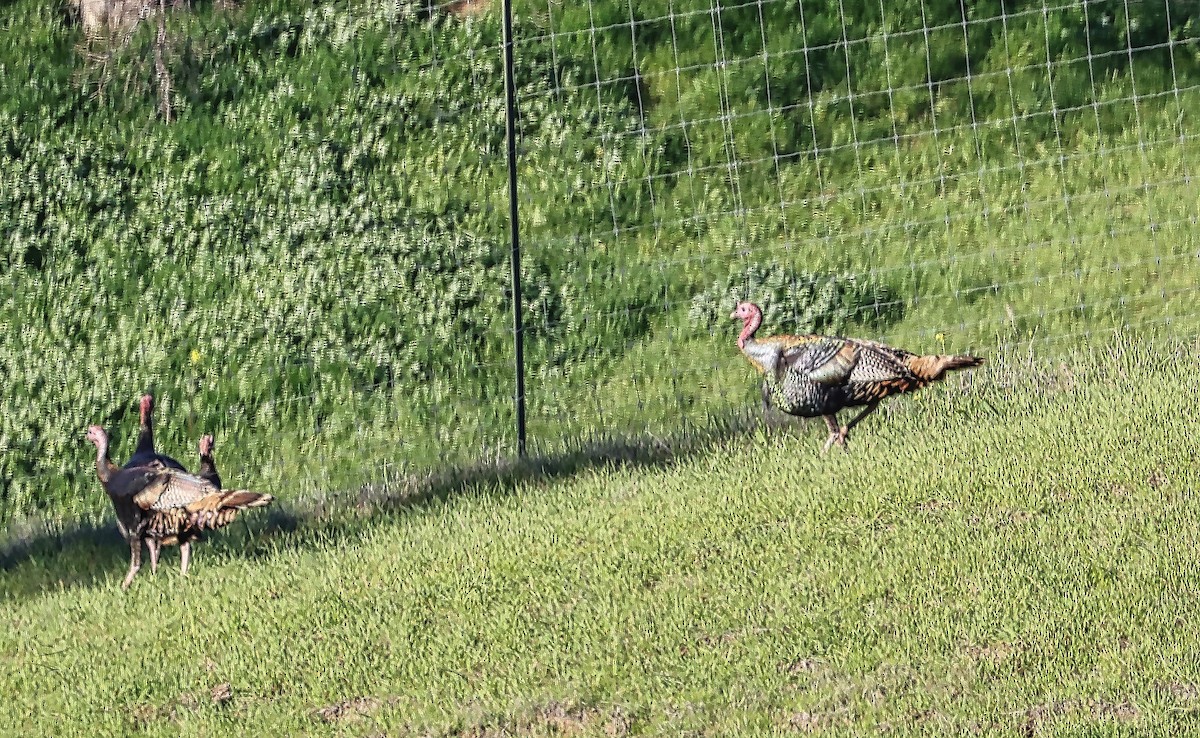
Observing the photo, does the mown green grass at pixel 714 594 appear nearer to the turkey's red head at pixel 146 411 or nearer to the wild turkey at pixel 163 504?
the wild turkey at pixel 163 504

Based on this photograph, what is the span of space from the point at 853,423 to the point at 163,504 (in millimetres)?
2571

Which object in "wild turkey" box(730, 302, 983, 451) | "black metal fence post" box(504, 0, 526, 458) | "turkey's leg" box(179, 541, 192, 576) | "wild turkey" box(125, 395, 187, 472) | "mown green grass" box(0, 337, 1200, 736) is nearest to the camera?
"mown green grass" box(0, 337, 1200, 736)

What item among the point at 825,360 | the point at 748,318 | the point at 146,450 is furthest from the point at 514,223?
the point at 146,450

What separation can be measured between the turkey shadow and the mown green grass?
0.02 meters

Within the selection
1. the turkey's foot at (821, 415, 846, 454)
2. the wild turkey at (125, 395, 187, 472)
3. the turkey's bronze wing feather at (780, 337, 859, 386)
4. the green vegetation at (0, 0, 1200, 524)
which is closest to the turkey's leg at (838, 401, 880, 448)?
the turkey's foot at (821, 415, 846, 454)

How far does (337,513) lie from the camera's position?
6641mm

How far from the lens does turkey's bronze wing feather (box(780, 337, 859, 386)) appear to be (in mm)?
5961

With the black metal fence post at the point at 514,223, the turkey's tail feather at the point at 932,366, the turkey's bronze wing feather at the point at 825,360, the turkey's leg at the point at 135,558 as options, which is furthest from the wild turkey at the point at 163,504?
the turkey's tail feather at the point at 932,366

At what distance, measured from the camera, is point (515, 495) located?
6570 millimetres

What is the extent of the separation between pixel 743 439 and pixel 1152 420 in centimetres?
158

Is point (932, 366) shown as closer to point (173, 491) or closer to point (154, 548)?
point (173, 491)

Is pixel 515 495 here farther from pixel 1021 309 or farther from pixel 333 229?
pixel 333 229

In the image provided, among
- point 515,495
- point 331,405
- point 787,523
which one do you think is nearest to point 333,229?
point 331,405

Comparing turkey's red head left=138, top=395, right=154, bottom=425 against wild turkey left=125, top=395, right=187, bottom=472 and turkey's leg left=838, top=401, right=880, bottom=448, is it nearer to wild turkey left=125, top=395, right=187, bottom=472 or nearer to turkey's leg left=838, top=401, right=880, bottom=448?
wild turkey left=125, top=395, right=187, bottom=472
